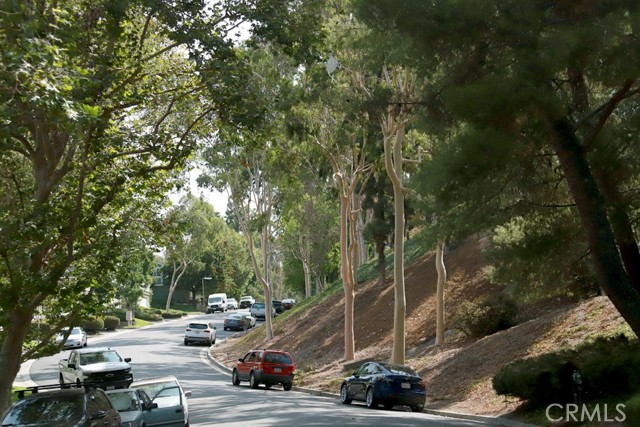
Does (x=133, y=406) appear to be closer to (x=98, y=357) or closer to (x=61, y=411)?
Answer: (x=61, y=411)

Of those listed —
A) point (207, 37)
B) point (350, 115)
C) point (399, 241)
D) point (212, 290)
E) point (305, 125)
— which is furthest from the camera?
point (212, 290)

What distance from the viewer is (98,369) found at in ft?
94.9

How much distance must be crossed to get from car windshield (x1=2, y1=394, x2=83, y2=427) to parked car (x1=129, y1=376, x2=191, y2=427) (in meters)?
4.37

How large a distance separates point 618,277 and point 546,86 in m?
Result: 3.74

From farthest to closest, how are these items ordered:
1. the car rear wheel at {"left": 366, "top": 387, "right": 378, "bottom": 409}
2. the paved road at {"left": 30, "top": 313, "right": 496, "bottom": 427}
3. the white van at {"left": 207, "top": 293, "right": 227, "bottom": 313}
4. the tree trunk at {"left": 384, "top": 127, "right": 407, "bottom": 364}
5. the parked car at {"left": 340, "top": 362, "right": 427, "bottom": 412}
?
the white van at {"left": 207, "top": 293, "right": 227, "bottom": 313}, the tree trunk at {"left": 384, "top": 127, "right": 407, "bottom": 364}, the car rear wheel at {"left": 366, "top": 387, "right": 378, "bottom": 409}, the parked car at {"left": 340, "top": 362, "right": 427, "bottom": 412}, the paved road at {"left": 30, "top": 313, "right": 496, "bottom": 427}

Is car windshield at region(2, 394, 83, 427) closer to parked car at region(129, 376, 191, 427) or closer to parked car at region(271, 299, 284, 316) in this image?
parked car at region(129, 376, 191, 427)

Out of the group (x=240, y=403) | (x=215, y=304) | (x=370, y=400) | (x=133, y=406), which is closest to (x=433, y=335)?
(x=370, y=400)

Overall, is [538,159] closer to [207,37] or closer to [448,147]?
[448,147]

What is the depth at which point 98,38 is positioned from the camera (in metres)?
17.0

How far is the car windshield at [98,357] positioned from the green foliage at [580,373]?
15.9 m

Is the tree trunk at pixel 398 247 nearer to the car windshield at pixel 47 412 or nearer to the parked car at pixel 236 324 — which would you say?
the car windshield at pixel 47 412

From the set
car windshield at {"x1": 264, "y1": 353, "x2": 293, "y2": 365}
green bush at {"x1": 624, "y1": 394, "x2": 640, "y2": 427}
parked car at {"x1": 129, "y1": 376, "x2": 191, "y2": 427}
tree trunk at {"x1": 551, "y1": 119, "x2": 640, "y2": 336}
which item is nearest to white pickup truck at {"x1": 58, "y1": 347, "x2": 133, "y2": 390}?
car windshield at {"x1": 264, "y1": 353, "x2": 293, "y2": 365}

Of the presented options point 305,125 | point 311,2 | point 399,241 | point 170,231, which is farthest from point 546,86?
→ point 305,125

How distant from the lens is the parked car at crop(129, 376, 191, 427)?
17359 millimetres
